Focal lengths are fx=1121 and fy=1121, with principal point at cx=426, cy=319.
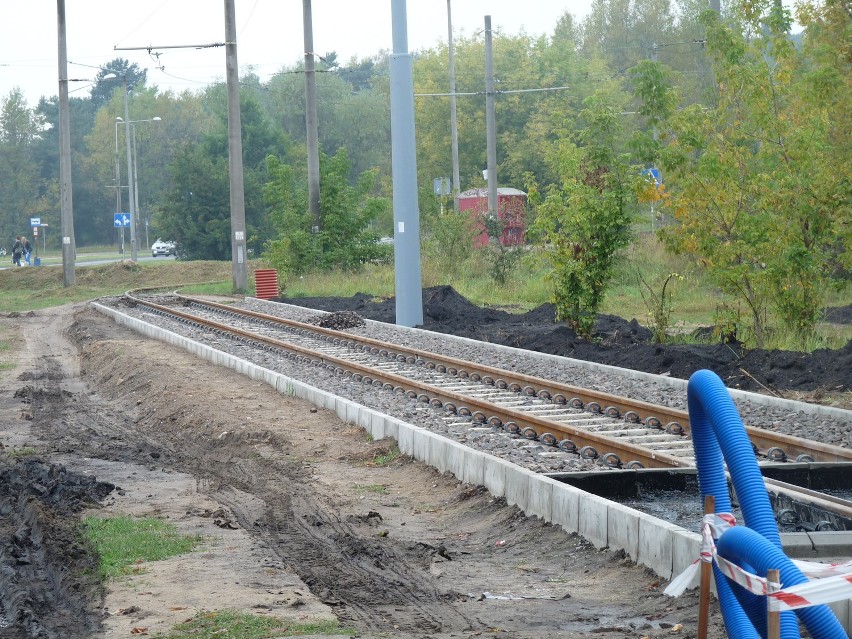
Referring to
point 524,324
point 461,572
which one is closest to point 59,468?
point 461,572

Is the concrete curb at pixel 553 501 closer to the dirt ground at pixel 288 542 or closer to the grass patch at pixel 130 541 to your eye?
the dirt ground at pixel 288 542

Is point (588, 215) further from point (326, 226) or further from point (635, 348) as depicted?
point (326, 226)

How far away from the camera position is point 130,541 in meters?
7.97

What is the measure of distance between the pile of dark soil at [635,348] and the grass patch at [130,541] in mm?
8100

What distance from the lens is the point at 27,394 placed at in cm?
1706

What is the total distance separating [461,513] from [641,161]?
10.9 metres

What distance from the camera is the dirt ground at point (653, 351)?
13977mm

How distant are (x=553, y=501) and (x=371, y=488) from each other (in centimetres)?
231

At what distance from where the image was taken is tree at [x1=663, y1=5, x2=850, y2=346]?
16.3 metres

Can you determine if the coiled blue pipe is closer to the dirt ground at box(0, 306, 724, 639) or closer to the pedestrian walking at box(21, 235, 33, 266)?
the dirt ground at box(0, 306, 724, 639)

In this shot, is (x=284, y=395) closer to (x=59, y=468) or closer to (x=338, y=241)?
(x=59, y=468)

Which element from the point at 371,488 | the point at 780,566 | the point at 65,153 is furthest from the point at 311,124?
the point at 780,566

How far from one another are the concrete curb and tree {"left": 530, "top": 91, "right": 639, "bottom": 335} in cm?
628

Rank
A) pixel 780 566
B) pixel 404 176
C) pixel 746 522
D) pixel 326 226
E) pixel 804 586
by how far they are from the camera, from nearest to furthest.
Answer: pixel 804 586, pixel 780 566, pixel 746 522, pixel 404 176, pixel 326 226
